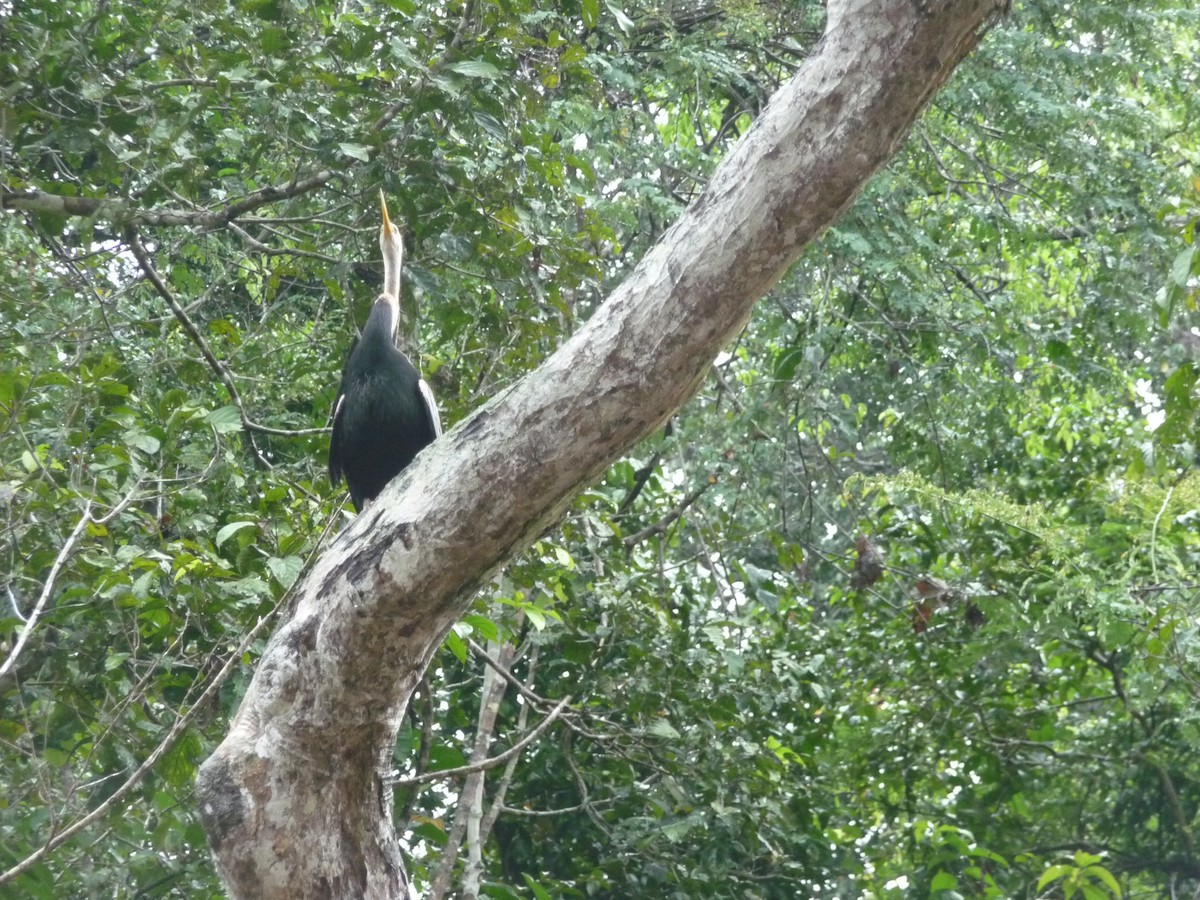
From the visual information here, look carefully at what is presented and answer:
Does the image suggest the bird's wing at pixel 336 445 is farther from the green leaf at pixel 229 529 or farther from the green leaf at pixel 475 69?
the green leaf at pixel 475 69

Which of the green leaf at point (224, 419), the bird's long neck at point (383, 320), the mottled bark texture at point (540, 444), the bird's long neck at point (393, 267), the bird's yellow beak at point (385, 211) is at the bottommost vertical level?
the mottled bark texture at point (540, 444)

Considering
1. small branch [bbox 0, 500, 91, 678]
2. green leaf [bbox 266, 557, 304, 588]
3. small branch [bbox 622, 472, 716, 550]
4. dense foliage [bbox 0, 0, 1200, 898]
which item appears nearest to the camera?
small branch [bbox 0, 500, 91, 678]

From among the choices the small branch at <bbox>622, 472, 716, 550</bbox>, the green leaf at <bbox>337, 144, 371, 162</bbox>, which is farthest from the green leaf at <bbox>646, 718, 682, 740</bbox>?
the green leaf at <bbox>337, 144, 371, 162</bbox>

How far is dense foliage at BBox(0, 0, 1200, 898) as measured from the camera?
10.1 ft

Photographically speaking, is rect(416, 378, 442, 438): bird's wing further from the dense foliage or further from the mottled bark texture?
the mottled bark texture

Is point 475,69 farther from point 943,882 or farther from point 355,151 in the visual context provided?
point 943,882

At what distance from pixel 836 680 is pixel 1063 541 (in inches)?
50.3

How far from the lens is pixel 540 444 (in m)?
1.91

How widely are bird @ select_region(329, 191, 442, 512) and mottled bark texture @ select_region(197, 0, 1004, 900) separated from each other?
1591 mm

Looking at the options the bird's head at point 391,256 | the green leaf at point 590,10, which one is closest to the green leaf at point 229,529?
the bird's head at point 391,256

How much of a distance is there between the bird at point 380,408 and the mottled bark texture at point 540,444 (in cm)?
159

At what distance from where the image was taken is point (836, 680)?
506 cm

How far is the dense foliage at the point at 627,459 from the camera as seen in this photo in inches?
121

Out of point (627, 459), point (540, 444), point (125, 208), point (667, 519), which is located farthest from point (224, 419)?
point (667, 519)
